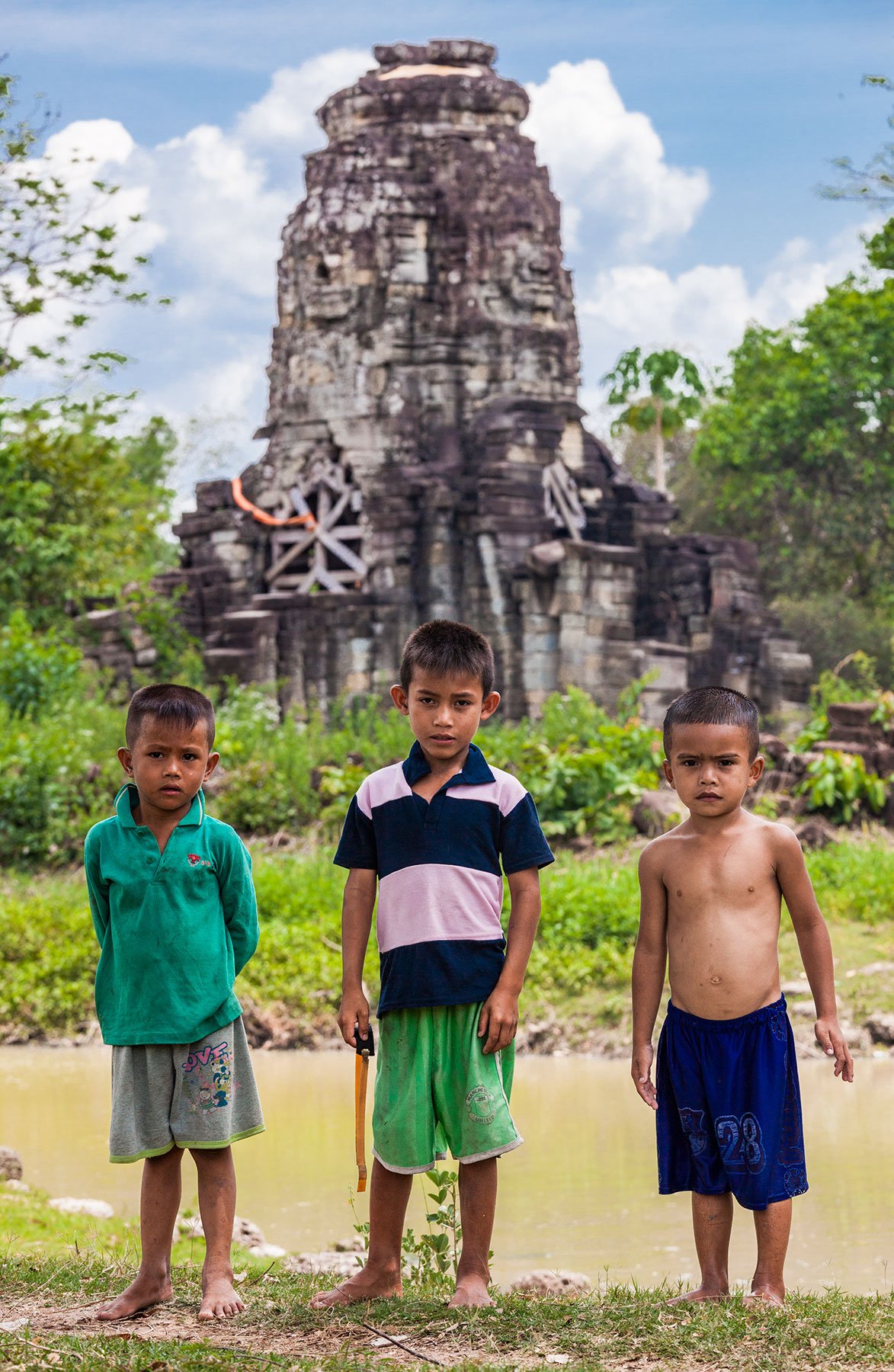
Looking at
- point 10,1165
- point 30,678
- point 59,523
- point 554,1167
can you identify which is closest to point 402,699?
point 554,1167

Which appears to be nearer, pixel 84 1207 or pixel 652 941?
pixel 652 941

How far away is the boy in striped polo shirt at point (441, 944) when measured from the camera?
3.89 meters

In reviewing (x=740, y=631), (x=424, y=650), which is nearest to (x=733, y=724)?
(x=424, y=650)

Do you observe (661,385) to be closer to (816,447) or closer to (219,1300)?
(816,447)

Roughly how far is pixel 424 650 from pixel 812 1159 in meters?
3.69

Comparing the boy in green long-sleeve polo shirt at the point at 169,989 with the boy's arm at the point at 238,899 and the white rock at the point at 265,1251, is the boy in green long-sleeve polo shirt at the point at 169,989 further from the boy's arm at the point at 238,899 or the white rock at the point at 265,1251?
the white rock at the point at 265,1251

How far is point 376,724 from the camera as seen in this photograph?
1667 cm

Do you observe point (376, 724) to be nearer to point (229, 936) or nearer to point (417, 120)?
point (417, 120)

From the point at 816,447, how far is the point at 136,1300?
1108 inches

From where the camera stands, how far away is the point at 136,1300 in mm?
3904

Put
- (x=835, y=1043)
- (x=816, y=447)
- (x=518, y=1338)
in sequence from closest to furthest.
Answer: (x=518, y=1338)
(x=835, y=1043)
(x=816, y=447)

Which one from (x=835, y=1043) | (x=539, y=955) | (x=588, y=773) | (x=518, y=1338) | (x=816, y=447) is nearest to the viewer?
(x=518, y=1338)

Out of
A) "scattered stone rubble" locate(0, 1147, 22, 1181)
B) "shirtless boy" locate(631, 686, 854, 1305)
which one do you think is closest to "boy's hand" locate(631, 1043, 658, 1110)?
"shirtless boy" locate(631, 686, 854, 1305)

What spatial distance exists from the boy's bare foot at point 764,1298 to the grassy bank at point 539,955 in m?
5.53
